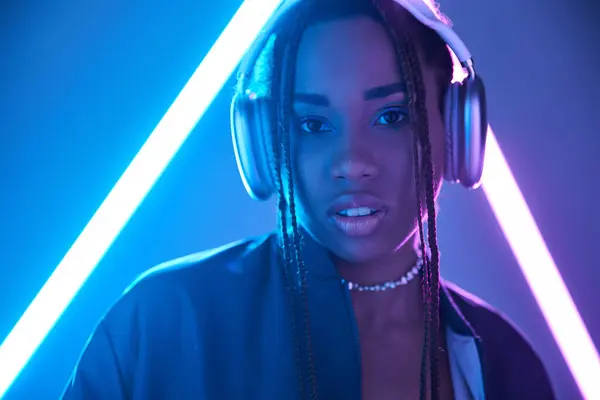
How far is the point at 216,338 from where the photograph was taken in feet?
2.59

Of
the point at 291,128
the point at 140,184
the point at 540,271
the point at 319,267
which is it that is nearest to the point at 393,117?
the point at 291,128

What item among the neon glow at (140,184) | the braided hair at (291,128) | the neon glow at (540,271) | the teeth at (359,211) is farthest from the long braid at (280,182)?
the neon glow at (540,271)

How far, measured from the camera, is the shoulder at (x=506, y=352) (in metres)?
0.92

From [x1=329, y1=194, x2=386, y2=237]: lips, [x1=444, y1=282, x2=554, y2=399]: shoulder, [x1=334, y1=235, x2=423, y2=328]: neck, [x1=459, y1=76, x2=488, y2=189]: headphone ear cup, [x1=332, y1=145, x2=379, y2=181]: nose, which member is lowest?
[x1=444, y1=282, x2=554, y2=399]: shoulder

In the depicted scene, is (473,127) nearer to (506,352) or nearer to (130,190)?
(506,352)

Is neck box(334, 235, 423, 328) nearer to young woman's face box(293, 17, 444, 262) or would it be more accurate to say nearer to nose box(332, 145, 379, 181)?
young woman's face box(293, 17, 444, 262)

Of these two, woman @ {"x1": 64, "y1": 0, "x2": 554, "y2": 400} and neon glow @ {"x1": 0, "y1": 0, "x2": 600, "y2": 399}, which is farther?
neon glow @ {"x1": 0, "y1": 0, "x2": 600, "y2": 399}

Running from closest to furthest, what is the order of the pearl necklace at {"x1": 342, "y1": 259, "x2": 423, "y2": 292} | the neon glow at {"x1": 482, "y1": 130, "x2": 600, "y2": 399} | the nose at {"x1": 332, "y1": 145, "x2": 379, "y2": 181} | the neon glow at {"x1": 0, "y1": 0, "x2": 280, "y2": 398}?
the nose at {"x1": 332, "y1": 145, "x2": 379, "y2": 181}
the pearl necklace at {"x1": 342, "y1": 259, "x2": 423, "y2": 292}
the neon glow at {"x1": 0, "y1": 0, "x2": 280, "y2": 398}
the neon glow at {"x1": 482, "y1": 130, "x2": 600, "y2": 399}

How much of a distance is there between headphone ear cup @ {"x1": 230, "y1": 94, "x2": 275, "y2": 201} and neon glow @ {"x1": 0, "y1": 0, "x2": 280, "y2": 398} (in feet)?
1.02

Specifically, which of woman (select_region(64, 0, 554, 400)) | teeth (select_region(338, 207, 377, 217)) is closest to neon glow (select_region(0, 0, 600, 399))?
woman (select_region(64, 0, 554, 400))

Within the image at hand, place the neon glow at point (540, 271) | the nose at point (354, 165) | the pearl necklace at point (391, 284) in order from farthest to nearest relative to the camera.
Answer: the neon glow at point (540, 271), the pearl necklace at point (391, 284), the nose at point (354, 165)

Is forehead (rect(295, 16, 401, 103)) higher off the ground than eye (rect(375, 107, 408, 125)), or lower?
higher

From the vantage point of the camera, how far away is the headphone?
0.81 meters

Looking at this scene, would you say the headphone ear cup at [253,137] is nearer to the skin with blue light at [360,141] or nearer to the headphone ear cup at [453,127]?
the skin with blue light at [360,141]
